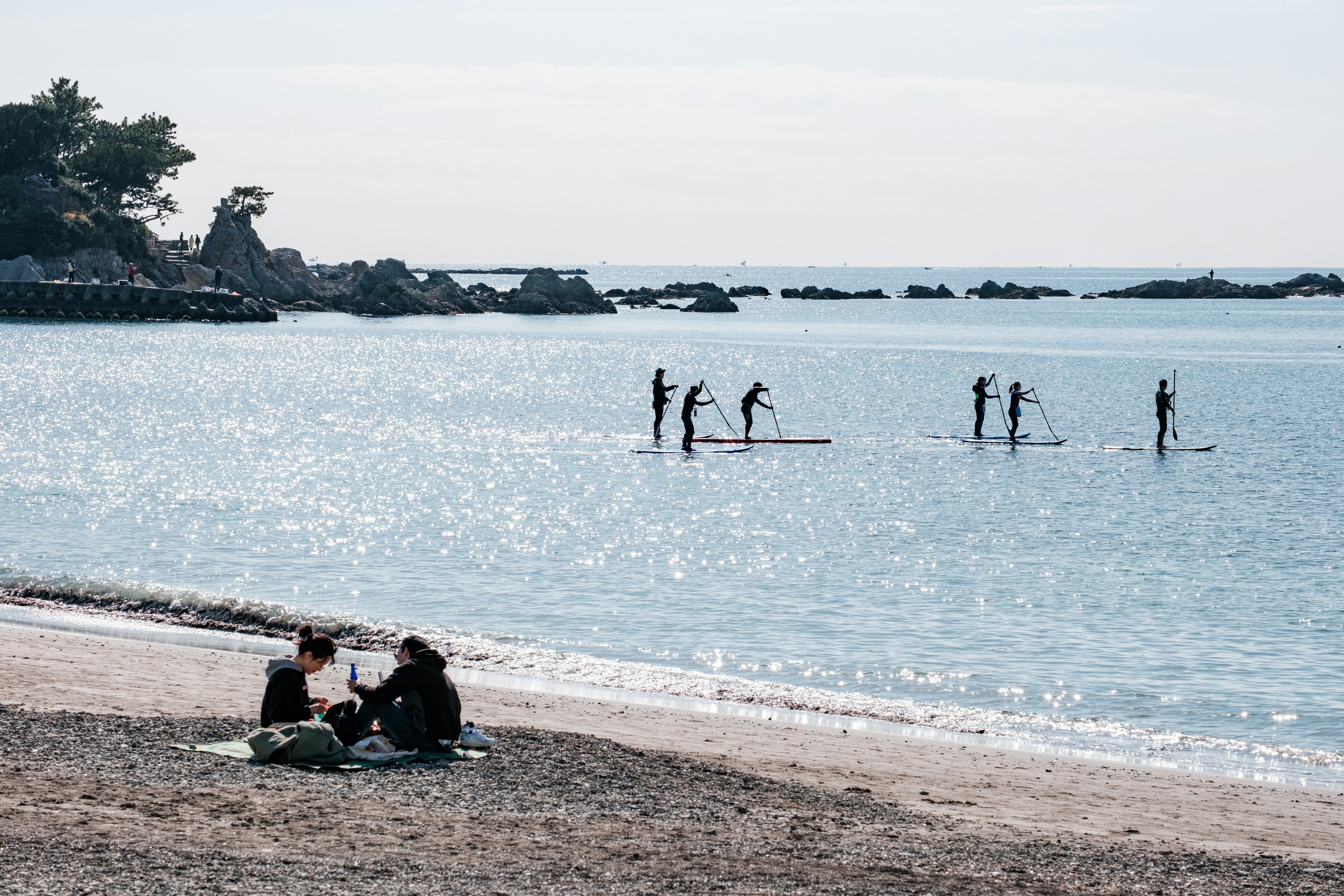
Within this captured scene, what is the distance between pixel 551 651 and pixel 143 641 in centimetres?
550

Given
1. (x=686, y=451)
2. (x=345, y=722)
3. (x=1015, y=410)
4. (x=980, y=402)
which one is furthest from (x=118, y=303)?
(x=345, y=722)

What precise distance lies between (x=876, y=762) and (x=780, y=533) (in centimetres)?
1501

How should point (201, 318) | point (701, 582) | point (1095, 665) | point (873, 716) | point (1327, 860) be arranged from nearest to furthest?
point (1327, 860)
point (873, 716)
point (1095, 665)
point (701, 582)
point (201, 318)

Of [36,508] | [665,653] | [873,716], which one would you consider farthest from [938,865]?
[36,508]

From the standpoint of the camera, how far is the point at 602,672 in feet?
55.9

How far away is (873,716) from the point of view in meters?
15.4

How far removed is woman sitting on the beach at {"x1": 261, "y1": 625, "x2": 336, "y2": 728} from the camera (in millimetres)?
11375

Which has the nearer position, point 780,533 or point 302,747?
point 302,747

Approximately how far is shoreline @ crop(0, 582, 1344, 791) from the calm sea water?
0.69 ft

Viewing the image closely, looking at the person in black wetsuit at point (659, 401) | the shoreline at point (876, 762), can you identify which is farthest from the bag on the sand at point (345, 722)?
the person in black wetsuit at point (659, 401)

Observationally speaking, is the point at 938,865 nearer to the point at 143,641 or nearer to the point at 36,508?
the point at 143,641

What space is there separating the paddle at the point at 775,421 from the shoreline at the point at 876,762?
25.4m

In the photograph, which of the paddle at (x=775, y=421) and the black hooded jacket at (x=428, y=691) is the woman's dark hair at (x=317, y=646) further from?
the paddle at (x=775, y=421)

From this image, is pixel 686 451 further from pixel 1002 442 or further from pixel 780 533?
pixel 780 533
